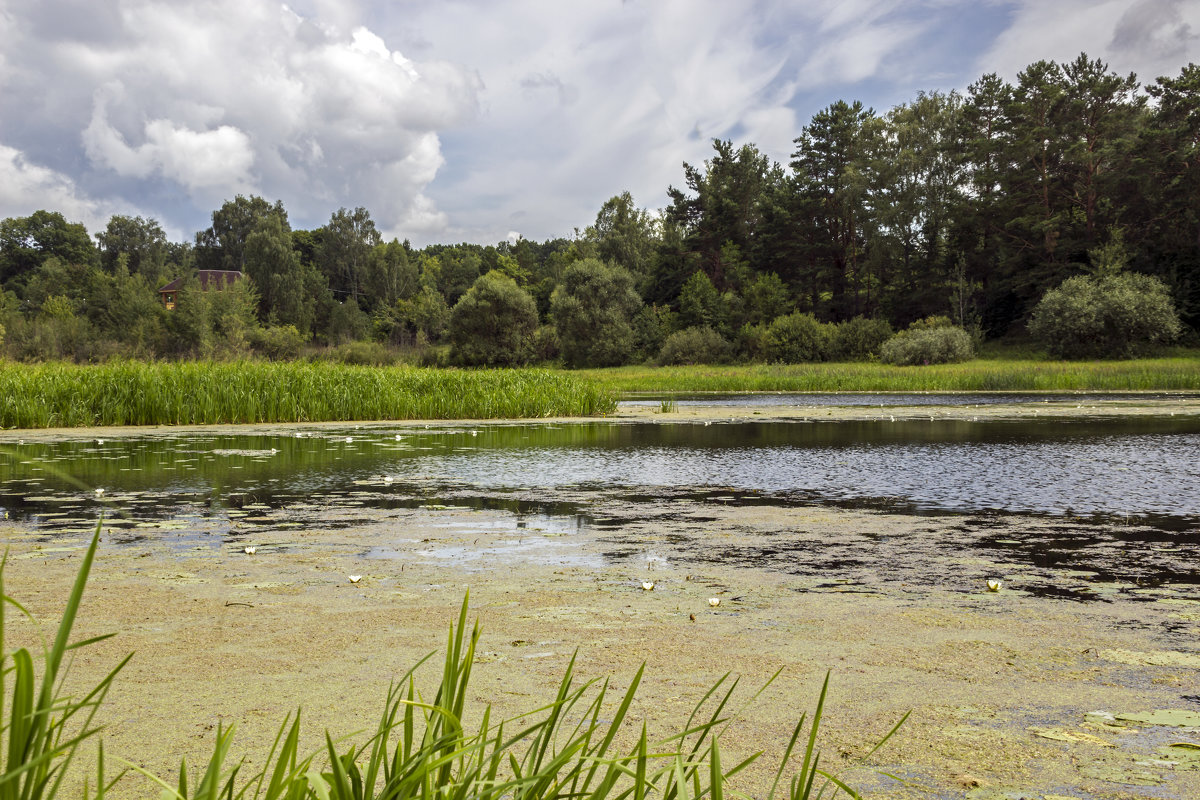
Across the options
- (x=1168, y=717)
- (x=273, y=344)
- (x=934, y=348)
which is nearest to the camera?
(x=1168, y=717)

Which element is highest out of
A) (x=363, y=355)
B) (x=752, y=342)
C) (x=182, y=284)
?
(x=182, y=284)

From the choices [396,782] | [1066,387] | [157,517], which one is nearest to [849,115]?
[1066,387]

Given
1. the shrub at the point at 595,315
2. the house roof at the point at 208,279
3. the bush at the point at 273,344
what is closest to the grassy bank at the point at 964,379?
the shrub at the point at 595,315

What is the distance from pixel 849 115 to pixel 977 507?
48733mm

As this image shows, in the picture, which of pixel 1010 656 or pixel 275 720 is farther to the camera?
pixel 1010 656

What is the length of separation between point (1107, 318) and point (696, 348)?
20.2 metres

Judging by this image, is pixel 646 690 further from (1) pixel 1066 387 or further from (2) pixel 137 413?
(1) pixel 1066 387

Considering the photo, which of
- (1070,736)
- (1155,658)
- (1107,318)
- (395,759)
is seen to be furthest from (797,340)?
(395,759)

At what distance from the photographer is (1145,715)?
103 inches

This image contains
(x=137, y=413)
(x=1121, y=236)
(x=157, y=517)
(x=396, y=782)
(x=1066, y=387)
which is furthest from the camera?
(x=1121, y=236)

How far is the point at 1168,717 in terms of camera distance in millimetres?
2592

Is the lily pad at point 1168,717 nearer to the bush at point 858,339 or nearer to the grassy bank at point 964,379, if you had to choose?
the grassy bank at point 964,379

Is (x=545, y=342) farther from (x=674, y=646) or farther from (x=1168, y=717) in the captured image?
(x=1168, y=717)

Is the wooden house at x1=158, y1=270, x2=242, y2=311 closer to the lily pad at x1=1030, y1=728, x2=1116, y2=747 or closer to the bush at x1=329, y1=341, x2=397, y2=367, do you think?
the bush at x1=329, y1=341, x2=397, y2=367
